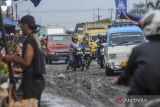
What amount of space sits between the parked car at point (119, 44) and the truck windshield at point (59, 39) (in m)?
14.8

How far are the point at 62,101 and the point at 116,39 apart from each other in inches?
408

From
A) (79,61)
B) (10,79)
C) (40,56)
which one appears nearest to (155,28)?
(40,56)

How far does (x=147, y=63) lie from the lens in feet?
16.6

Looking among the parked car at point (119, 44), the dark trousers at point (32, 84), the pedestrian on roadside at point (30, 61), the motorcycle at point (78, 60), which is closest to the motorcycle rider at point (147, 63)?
the pedestrian on roadside at point (30, 61)

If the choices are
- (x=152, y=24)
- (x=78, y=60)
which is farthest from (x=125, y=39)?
(x=152, y=24)

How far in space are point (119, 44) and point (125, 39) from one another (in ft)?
1.66

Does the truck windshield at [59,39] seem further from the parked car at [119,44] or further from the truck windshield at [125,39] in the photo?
the truck windshield at [125,39]

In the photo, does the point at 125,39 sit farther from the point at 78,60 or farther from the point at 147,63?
the point at 147,63

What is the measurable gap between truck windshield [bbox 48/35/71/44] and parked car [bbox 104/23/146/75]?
1476cm

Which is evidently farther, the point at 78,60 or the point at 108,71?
the point at 78,60

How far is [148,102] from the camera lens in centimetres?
482

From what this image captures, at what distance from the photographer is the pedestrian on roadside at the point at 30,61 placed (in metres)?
7.23

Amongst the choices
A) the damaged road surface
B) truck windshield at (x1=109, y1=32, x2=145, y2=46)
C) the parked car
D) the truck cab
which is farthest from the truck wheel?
the truck cab

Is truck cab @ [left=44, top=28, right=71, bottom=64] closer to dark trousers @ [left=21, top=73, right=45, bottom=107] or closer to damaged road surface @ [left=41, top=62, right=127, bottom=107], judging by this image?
damaged road surface @ [left=41, top=62, right=127, bottom=107]
